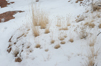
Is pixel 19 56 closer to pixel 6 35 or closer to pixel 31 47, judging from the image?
pixel 31 47

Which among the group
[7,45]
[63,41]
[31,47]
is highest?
[63,41]

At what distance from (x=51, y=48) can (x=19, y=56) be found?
920mm

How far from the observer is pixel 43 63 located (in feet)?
6.57

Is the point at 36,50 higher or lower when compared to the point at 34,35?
lower

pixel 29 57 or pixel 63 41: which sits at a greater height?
pixel 63 41

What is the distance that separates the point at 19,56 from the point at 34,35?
77 cm

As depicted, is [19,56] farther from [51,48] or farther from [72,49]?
[72,49]

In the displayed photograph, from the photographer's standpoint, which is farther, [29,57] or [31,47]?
[31,47]

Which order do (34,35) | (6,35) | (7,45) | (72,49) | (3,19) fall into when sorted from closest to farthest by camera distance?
1. (72,49)
2. (34,35)
3. (7,45)
4. (6,35)
5. (3,19)

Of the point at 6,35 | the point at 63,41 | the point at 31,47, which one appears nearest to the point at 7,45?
the point at 6,35

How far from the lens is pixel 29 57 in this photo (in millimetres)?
2283

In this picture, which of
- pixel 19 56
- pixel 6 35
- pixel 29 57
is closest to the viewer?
pixel 29 57

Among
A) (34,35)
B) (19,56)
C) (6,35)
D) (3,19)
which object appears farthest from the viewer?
(3,19)

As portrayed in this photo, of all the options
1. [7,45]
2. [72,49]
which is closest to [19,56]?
[7,45]
